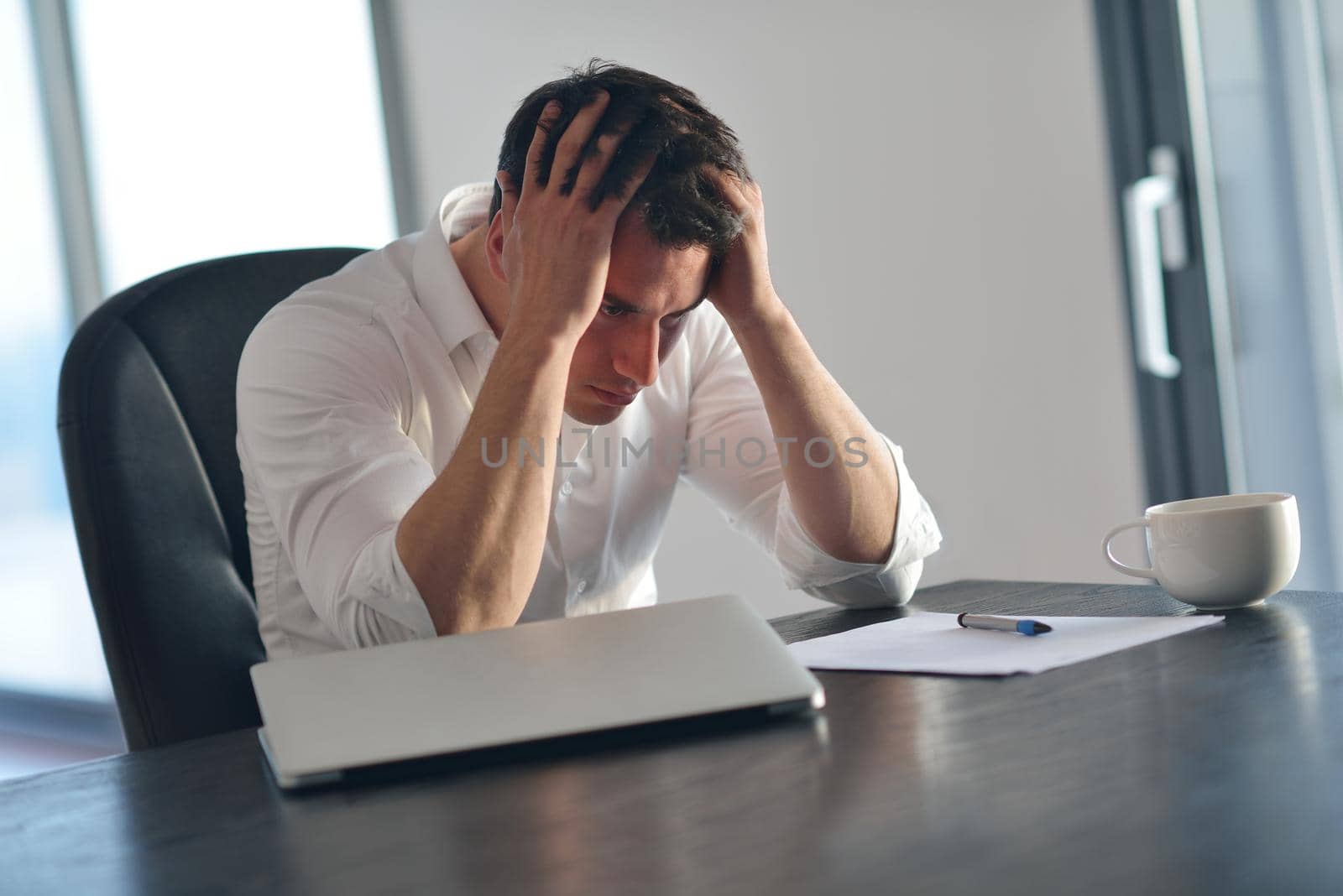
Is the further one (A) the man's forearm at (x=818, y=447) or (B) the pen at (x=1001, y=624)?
(A) the man's forearm at (x=818, y=447)

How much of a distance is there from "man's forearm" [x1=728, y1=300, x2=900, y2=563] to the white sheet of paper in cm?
20

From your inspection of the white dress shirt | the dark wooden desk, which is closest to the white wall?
the white dress shirt

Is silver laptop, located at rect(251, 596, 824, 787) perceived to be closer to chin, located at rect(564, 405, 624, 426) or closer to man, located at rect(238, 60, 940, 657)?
man, located at rect(238, 60, 940, 657)

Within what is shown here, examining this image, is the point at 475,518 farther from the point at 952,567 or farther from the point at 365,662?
the point at 952,567

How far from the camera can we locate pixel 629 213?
3.56ft

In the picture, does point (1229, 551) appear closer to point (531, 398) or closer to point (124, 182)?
point (531, 398)

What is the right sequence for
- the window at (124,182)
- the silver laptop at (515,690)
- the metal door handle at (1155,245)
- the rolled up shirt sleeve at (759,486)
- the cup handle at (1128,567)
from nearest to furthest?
1. the silver laptop at (515,690)
2. the cup handle at (1128,567)
3. the rolled up shirt sleeve at (759,486)
4. the metal door handle at (1155,245)
5. the window at (124,182)

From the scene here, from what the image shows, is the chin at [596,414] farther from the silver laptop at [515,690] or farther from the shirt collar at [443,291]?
the silver laptop at [515,690]

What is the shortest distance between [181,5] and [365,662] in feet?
10.3

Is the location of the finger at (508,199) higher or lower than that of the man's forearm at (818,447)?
higher

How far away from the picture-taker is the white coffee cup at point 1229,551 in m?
0.85

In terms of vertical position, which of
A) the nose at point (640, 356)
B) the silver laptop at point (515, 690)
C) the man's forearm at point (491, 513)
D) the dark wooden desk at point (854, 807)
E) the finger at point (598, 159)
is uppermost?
the finger at point (598, 159)

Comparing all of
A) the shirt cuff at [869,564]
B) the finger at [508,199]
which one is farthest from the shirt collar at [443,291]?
the shirt cuff at [869,564]

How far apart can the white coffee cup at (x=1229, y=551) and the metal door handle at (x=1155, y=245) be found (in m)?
1.09
